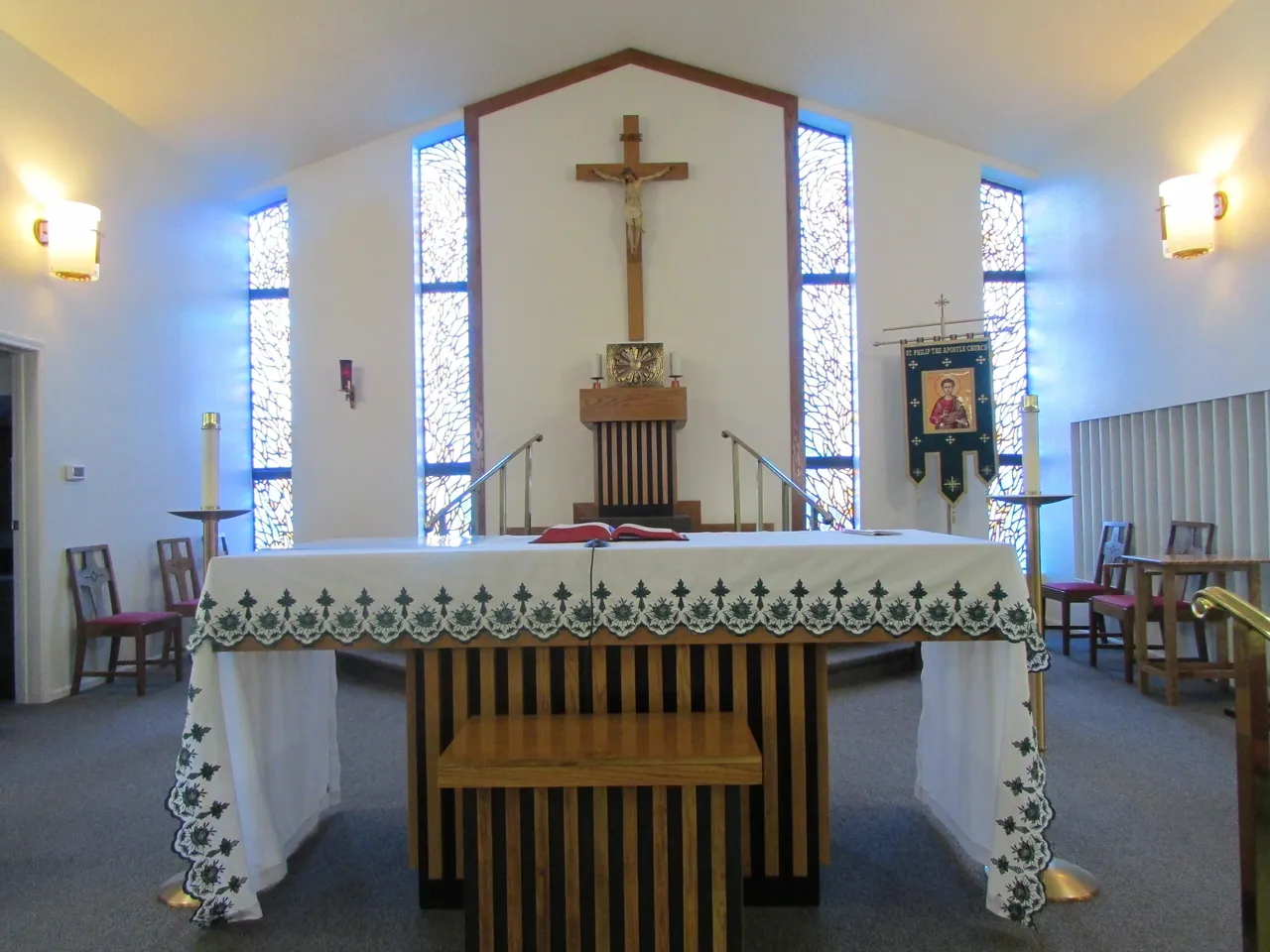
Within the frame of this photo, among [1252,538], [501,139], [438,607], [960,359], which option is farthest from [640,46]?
[438,607]

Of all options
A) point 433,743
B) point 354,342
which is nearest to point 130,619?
point 354,342

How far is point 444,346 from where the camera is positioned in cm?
616

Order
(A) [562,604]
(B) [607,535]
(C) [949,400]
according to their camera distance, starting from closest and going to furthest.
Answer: (A) [562,604], (B) [607,535], (C) [949,400]

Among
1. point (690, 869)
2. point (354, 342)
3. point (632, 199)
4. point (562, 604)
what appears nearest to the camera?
point (690, 869)

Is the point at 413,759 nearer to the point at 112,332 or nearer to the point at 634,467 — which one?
the point at 634,467

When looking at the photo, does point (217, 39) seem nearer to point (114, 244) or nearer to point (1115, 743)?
point (114, 244)

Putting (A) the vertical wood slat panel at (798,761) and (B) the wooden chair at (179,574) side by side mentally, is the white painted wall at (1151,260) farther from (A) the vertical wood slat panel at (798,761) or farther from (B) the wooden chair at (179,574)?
(B) the wooden chair at (179,574)

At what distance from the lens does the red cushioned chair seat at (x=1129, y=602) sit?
13.0 feet

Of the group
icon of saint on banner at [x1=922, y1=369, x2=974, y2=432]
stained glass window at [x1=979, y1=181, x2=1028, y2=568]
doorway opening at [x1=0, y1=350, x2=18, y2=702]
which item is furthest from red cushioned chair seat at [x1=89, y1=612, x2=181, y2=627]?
stained glass window at [x1=979, y1=181, x2=1028, y2=568]

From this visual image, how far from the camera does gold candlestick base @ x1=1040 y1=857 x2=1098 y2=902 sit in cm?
194

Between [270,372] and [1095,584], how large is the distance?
6078 mm

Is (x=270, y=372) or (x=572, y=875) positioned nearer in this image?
(x=572, y=875)

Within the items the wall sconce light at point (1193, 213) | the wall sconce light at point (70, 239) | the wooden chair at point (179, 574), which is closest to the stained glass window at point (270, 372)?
the wooden chair at point (179, 574)

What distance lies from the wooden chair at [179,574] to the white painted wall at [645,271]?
6.57 feet
